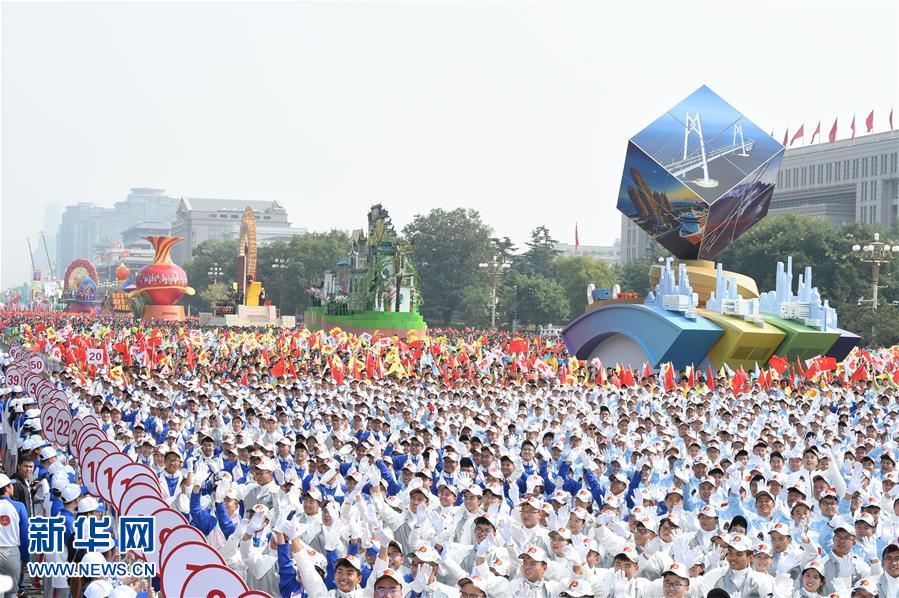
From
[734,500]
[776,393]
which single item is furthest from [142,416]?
[776,393]

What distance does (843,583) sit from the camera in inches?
352

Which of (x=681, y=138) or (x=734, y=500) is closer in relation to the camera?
(x=734, y=500)

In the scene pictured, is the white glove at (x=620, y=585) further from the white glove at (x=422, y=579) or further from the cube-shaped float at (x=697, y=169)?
the cube-shaped float at (x=697, y=169)

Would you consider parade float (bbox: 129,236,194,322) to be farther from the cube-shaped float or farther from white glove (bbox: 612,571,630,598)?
white glove (bbox: 612,571,630,598)

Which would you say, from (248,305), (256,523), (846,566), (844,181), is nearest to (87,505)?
(256,523)

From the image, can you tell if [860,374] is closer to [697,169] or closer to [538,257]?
[697,169]

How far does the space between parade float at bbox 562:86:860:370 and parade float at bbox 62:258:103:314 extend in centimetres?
10391

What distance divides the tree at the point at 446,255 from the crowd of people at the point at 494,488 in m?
70.6

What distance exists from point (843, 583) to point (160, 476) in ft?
23.4

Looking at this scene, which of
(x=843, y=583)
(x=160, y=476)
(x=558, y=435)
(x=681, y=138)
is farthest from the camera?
(x=681, y=138)

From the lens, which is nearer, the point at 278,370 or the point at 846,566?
the point at 846,566

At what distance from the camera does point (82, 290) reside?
5364 inches

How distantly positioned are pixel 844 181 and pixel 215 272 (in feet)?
210

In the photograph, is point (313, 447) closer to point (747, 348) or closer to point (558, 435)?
point (558, 435)
